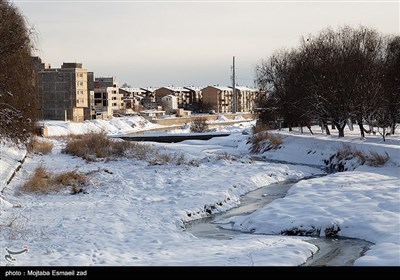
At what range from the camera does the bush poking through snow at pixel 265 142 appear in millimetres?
44084

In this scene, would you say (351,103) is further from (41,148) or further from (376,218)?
(376,218)

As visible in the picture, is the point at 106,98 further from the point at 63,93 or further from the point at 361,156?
the point at 361,156

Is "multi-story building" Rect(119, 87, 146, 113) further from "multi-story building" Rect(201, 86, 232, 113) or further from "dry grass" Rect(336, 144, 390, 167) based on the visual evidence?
"dry grass" Rect(336, 144, 390, 167)

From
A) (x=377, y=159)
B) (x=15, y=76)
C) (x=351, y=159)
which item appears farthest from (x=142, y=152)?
(x=377, y=159)

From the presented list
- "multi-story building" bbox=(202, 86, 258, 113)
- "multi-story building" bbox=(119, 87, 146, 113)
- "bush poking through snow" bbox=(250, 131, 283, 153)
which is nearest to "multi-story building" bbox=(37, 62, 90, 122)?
"multi-story building" bbox=(119, 87, 146, 113)

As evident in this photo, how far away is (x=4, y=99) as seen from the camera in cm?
2500

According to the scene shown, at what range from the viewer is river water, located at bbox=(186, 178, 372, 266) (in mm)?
13289

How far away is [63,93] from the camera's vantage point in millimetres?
98250

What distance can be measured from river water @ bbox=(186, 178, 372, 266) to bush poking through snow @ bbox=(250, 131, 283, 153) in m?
19.4

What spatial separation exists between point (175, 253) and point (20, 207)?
8153 millimetres

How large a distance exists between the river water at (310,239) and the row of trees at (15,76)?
9791mm

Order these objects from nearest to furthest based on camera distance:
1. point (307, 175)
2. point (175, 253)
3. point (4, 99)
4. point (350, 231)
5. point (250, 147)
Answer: point (175, 253) < point (350, 231) < point (4, 99) < point (307, 175) < point (250, 147)

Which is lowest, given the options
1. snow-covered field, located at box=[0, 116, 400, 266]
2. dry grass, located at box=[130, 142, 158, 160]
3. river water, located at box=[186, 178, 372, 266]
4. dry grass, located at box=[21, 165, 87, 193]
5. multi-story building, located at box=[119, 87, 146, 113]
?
river water, located at box=[186, 178, 372, 266]

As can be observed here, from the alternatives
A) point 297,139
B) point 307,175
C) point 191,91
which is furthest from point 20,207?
point 191,91
